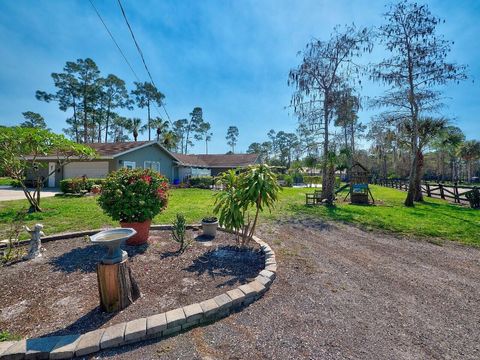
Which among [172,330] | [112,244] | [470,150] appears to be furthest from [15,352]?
[470,150]

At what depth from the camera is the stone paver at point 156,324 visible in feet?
7.34

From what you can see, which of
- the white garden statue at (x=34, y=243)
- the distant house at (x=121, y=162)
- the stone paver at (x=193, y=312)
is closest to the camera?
the stone paver at (x=193, y=312)

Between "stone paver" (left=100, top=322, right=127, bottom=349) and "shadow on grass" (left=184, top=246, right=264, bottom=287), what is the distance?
1338 millimetres

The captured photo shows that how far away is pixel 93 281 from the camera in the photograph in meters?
3.31

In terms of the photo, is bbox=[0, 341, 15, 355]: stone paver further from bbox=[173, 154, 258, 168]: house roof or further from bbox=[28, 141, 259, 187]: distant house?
bbox=[173, 154, 258, 168]: house roof

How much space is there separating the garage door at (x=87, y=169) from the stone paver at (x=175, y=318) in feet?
59.6

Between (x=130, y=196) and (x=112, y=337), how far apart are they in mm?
2977

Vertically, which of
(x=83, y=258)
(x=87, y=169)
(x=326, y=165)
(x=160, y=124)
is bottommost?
(x=83, y=258)

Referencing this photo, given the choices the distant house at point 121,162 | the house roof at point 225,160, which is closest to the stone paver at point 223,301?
the distant house at point 121,162

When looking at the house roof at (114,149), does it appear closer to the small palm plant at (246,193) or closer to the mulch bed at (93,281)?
the mulch bed at (93,281)

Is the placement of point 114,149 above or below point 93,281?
above

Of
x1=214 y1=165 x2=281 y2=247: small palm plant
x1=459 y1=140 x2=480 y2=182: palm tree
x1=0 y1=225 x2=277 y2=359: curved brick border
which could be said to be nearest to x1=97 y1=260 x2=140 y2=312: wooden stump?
x1=0 y1=225 x2=277 y2=359: curved brick border

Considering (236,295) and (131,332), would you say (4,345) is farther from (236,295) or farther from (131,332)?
(236,295)

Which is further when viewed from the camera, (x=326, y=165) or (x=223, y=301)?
(x=326, y=165)
